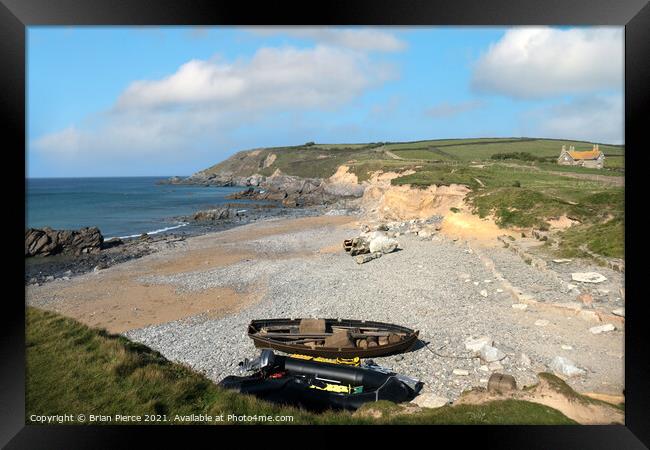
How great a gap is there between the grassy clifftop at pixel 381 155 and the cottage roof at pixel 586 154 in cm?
27

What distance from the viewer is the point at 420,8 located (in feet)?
15.0

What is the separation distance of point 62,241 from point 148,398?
20.5 m

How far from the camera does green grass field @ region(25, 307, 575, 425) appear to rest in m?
4.78

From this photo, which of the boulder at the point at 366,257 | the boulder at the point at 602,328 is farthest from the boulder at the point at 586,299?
the boulder at the point at 366,257

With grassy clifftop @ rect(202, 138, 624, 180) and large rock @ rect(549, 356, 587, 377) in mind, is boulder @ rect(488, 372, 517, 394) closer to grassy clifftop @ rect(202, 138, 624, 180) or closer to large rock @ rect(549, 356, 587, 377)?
large rock @ rect(549, 356, 587, 377)

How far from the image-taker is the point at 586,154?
580 inches

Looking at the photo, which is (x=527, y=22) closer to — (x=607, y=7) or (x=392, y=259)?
(x=607, y=7)

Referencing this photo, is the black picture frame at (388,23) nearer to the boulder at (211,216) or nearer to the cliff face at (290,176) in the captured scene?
the boulder at (211,216)

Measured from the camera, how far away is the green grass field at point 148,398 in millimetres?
4781

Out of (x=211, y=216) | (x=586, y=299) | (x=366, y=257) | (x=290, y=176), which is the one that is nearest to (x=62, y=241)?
(x=211, y=216)

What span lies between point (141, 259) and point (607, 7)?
2003 centimetres

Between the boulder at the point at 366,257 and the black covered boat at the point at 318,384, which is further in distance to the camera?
the boulder at the point at 366,257

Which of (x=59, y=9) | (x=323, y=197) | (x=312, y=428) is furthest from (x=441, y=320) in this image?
(x=323, y=197)

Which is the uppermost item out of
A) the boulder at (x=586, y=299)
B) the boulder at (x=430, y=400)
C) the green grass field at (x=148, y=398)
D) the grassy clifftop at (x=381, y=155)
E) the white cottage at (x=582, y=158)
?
the grassy clifftop at (x=381, y=155)
